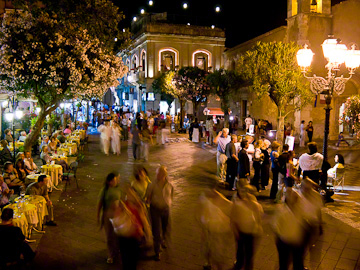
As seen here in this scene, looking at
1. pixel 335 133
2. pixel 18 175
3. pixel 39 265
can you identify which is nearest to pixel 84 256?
pixel 39 265

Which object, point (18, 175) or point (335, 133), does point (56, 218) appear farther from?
point (335, 133)

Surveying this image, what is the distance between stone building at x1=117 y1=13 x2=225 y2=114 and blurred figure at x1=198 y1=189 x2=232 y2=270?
32.0 m

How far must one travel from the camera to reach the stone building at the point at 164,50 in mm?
37500

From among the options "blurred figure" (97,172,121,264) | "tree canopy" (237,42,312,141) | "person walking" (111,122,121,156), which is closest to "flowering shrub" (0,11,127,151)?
"person walking" (111,122,121,156)

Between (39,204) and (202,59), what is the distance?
115ft

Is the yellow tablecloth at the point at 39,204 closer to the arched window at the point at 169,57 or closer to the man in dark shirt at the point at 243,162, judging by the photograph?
the man in dark shirt at the point at 243,162

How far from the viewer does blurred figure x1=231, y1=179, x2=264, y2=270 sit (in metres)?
4.80

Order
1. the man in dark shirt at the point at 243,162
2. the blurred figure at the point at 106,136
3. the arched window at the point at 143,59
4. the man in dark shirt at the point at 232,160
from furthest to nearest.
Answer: the arched window at the point at 143,59
the blurred figure at the point at 106,136
the man in dark shirt at the point at 232,160
the man in dark shirt at the point at 243,162

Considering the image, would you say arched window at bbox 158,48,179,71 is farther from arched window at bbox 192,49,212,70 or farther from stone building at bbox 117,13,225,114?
arched window at bbox 192,49,212,70

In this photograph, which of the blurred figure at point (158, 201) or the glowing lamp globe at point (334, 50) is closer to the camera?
the blurred figure at point (158, 201)

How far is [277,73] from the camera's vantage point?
14.0 m

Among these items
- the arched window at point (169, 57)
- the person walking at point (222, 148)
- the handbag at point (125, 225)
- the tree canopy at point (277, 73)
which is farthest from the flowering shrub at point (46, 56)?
the arched window at point (169, 57)

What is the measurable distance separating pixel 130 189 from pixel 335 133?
1842 centimetres

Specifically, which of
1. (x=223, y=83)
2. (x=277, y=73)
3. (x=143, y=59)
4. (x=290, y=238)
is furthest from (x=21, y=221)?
(x=143, y=59)
